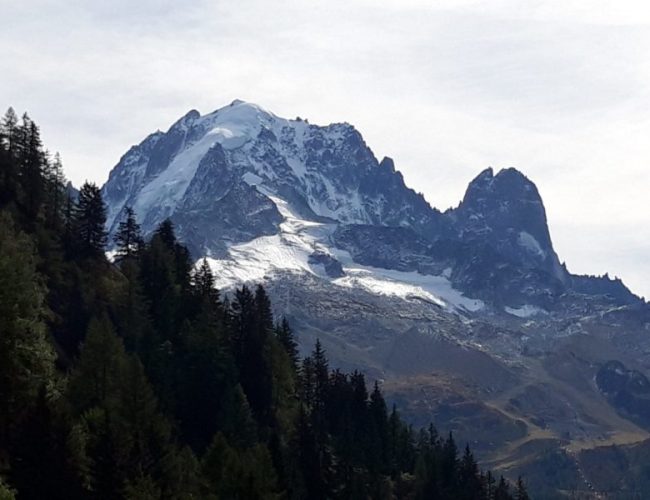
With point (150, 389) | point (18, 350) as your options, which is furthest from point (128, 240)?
point (18, 350)

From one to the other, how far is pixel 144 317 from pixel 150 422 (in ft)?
123

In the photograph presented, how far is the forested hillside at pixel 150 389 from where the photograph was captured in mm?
74188

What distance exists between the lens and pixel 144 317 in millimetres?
123312

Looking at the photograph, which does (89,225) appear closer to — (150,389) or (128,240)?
(128,240)

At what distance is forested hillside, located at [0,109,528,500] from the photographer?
74188mm

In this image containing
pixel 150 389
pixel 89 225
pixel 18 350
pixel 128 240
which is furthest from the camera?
pixel 128 240

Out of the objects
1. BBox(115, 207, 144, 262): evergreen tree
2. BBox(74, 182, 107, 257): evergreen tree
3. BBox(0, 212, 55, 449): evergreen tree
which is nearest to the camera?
BBox(0, 212, 55, 449): evergreen tree

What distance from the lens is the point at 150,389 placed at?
89875 mm

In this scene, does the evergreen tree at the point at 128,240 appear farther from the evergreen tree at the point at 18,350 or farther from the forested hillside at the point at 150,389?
the evergreen tree at the point at 18,350

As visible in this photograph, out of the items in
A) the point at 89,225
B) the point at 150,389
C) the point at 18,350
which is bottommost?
the point at 150,389

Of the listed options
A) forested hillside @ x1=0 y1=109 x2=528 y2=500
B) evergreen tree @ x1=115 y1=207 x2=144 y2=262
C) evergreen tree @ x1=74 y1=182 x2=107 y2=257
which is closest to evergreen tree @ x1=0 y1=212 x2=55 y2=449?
forested hillside @ x1=0 y1=109 x2=528 y2=500

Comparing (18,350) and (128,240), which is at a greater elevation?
(128,240)

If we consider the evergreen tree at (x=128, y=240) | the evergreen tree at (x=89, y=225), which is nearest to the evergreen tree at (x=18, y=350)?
the evergreen tree at (x=89, y=225)

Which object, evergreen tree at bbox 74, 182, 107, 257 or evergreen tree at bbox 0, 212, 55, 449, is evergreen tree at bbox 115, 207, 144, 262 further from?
evergreen tree at bbox 0, 212, 55, 449
